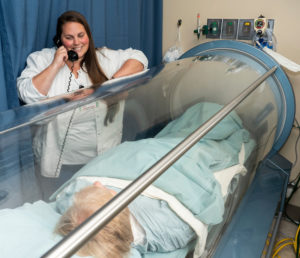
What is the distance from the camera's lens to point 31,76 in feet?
4.43

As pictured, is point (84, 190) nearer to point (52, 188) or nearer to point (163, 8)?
point (52, 188)

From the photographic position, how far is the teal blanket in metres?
0.93

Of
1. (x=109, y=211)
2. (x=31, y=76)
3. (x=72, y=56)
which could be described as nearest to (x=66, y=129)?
(x=31, y=76)

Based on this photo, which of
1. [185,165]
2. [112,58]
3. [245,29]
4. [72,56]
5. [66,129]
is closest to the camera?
[185,165]

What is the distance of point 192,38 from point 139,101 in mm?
931

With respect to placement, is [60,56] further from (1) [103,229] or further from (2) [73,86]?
(1) [103,229]

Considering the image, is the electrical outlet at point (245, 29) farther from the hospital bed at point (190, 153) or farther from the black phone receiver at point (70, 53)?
the black phone receiver at point (70, 53)

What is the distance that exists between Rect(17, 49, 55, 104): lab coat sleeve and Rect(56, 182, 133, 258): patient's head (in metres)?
0.68

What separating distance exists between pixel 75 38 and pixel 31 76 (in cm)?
30

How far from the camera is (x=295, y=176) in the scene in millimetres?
1936

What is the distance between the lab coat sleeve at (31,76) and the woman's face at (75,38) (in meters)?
0.14

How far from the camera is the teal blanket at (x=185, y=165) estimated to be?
928 mm

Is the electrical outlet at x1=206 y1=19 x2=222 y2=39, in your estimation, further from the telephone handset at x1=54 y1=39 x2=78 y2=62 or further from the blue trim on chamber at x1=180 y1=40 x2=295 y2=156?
the telephone handset at x1=54 y1=39 x2=78 y2=62

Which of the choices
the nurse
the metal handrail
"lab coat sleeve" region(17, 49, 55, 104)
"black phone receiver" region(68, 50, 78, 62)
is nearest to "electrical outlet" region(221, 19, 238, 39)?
the nurse
